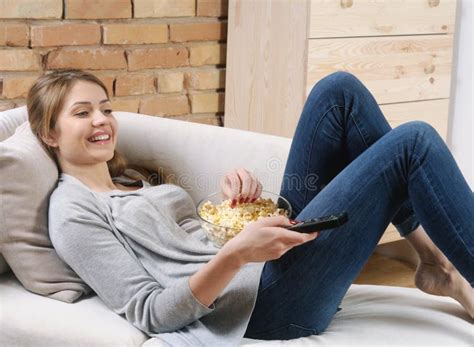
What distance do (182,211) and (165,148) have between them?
0.84ft

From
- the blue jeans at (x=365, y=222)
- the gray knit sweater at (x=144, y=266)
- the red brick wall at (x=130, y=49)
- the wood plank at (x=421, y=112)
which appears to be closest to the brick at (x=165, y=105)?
the red brick wall at (x=130, y=49)

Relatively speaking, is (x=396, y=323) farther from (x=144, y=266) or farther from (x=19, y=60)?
(x=19, y=60)

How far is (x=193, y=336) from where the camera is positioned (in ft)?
4.82

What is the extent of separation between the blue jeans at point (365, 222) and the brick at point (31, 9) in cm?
122

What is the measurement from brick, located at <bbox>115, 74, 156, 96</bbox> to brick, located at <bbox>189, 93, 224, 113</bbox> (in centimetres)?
17

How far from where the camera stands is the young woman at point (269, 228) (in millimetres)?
1435

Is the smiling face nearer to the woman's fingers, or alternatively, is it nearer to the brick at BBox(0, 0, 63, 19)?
the woman's fingers

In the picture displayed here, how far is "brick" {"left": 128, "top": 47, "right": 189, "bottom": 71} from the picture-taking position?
2.59m

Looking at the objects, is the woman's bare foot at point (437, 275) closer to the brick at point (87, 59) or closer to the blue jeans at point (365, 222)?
the blue jeans at point (365, 222)

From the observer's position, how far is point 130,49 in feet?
8.47

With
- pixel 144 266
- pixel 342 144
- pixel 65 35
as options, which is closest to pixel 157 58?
pixel 65 35

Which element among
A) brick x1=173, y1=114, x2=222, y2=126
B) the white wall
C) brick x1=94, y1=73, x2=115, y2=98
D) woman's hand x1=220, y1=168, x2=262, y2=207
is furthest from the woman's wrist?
the white wall

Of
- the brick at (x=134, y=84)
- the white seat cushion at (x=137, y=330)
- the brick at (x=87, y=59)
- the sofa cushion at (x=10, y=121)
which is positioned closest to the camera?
the white seat cushion at (x=137, y=330)

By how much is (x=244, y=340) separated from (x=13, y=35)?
4.18ft
